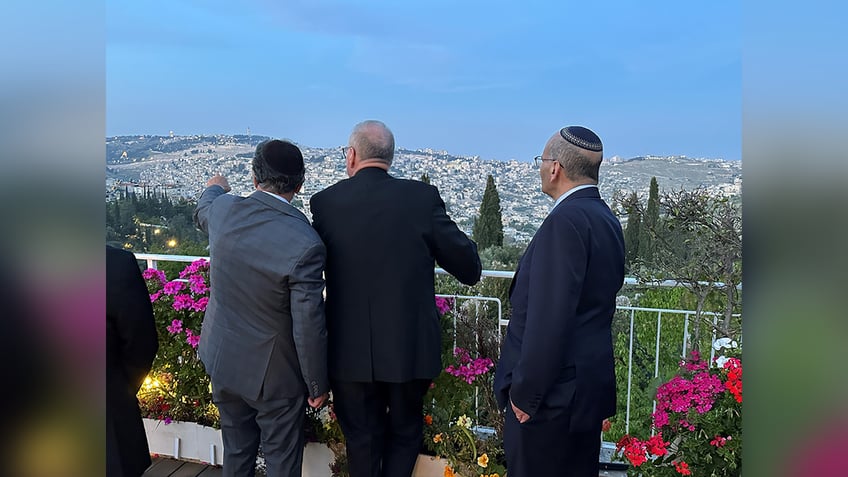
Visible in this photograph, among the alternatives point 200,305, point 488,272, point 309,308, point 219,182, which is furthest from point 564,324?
point 200,305

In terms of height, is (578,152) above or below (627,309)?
above

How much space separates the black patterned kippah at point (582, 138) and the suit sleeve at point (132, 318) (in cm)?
132

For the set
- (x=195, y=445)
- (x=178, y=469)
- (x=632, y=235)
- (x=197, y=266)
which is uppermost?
(x=632, y=235)

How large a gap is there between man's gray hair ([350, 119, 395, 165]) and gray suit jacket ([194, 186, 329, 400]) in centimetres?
33

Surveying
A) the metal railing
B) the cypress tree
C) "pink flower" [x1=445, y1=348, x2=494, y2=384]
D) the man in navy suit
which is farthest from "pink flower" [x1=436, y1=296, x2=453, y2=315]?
the cypress tree

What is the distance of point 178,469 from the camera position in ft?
9.16

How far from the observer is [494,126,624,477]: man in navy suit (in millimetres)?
1552

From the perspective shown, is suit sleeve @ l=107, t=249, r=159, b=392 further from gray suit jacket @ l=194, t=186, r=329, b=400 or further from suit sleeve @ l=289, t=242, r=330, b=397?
suit sleeve @ l=289, t=242, r=330, b=397

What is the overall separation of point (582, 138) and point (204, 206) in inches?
60.2

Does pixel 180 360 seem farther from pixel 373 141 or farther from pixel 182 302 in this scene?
pixel 373 141

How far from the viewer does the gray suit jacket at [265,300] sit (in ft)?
6.12

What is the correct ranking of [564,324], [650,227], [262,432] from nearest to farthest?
1. [564,324]
2. [262,432]
3. [650,227]

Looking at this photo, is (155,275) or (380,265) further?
(155,275)
